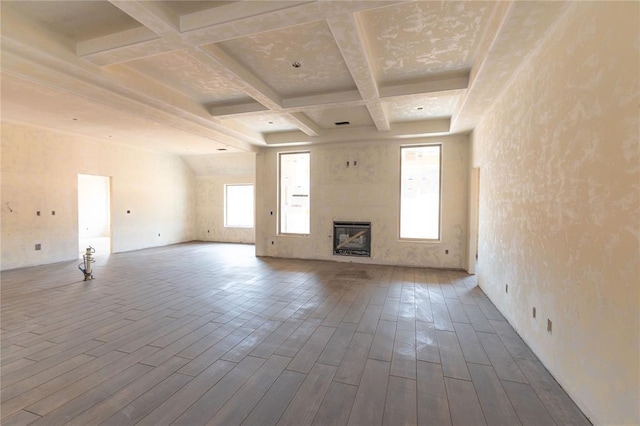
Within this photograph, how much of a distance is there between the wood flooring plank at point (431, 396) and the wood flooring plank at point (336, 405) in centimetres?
47

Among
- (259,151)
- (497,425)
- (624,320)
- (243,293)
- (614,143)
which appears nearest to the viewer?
(624,320)

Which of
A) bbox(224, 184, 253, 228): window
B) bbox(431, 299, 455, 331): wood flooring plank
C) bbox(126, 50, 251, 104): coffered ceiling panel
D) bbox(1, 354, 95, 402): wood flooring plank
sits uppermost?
bbox(126, 50, 251, 104): coffered ceiling panel

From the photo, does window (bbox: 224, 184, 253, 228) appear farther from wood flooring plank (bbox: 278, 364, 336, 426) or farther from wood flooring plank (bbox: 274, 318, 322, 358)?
wood flooring plank (bbox: 278, 364, 336, 426)

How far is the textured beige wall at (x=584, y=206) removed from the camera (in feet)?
5.13

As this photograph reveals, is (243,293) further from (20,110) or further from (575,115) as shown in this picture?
(20,110)

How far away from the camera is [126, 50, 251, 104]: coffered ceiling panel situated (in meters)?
3.39

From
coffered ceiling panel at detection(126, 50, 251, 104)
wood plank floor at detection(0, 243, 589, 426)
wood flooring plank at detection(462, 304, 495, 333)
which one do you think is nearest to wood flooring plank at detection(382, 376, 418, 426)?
wood plank floor at detection(0, 243, 589, 426)

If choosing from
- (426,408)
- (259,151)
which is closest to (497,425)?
(426,408)

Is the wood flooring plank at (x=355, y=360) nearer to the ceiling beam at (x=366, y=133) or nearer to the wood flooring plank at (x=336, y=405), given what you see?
the wood flooring plank at (x=336, y=405)

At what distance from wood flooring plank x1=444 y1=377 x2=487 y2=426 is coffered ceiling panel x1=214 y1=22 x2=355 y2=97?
330 centimetres

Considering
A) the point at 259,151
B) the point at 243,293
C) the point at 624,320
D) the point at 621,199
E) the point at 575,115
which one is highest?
the point at 259,151

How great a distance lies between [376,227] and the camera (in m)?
6.79

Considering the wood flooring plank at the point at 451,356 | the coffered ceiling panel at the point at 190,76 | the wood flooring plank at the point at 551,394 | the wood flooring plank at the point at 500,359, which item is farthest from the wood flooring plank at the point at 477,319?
the coffered ceiling panel at the point at 190,76

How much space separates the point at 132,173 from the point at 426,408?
31.5 feet
